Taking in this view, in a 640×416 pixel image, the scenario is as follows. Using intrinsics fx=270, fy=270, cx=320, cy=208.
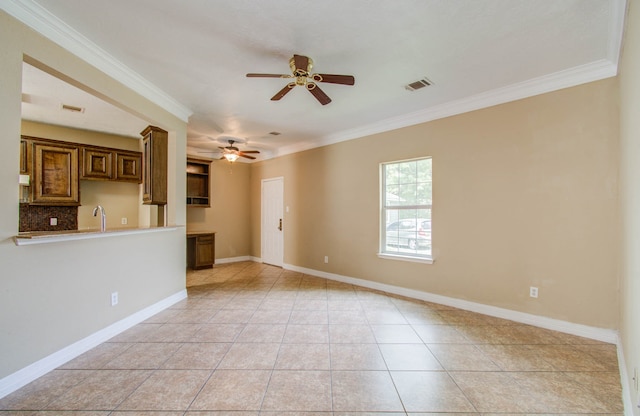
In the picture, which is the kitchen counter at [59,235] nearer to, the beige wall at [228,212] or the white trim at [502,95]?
the beige wall at [228,212]

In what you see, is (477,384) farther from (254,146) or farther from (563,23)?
(254,146)

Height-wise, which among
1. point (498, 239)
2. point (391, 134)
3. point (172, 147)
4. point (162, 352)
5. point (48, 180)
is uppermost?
point (391, 134)

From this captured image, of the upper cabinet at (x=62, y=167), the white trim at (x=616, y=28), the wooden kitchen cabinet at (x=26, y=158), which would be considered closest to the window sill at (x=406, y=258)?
the white trim at (x=616, y=28)

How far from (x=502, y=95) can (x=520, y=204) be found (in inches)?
51.4

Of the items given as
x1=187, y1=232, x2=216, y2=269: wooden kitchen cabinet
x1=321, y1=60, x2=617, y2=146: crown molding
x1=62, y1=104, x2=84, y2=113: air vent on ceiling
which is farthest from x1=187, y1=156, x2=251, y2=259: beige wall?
x1=321, y1=60, x2=617, y2=146: crown molding

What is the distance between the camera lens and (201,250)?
19.2ft

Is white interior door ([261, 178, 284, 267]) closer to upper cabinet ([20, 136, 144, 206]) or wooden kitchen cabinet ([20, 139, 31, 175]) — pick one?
upper cabinet ([20, 136, 144, 206])

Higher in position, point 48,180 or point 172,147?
point 172,147

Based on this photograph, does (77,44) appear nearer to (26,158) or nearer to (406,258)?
(26,158)

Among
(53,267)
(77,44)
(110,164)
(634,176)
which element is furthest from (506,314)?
(110,164)

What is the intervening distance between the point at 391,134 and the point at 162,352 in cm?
403

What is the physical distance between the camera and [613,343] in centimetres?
256

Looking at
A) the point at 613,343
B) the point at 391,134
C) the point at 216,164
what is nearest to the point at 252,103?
the point at 391,134

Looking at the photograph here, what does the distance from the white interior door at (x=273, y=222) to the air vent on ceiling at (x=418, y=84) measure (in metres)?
3.60
